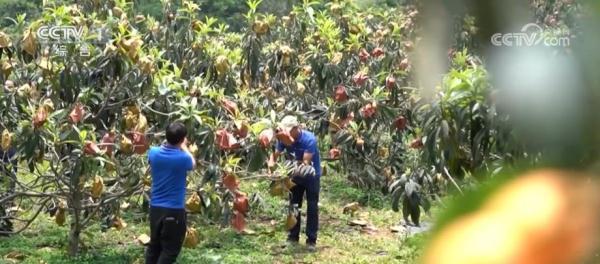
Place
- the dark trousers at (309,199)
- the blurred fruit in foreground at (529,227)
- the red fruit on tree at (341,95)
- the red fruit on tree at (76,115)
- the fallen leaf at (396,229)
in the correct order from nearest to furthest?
the blurred fruit in foreground at (529,227)
the red fruit on tree at (76,115)
the dark trousers at (309,199)
the fallen leaf at (396,229)
the red fruit on tree at (341,95)

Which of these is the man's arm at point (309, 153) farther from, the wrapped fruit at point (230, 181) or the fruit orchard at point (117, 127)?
the wrapped fruit at point (230, 181)

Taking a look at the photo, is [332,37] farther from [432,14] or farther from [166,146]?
[432,14]

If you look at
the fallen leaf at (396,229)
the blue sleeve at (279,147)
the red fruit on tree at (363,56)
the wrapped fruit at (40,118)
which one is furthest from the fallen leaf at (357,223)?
the wrapped fruit at (40,118)

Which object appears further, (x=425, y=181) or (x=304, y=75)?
(x=304, y=75)

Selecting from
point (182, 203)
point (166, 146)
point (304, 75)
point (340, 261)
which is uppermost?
point (304, 75)

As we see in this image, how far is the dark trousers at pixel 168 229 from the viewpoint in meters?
4.11

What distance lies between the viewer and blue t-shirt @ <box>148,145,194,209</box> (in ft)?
13.1

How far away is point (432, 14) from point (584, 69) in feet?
0.22

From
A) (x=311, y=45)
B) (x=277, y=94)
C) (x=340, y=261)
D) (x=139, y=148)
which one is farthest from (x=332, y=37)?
(x=139, y=148)

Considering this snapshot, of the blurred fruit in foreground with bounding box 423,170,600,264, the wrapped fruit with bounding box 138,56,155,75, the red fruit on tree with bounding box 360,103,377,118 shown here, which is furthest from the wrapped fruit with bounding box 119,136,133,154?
the blurred fruit in foreground with bounding box 423,170,600,264

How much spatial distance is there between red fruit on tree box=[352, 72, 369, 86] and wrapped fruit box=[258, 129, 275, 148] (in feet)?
6.75

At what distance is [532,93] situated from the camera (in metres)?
0.34

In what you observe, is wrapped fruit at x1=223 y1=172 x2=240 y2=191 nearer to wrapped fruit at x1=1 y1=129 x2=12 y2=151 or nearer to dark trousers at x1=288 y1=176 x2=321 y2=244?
dark trousers at x1=288 y1=176 x2=321 y2=244

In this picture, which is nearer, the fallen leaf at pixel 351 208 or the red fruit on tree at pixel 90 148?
the red fruit on tree at pixel 90 148
